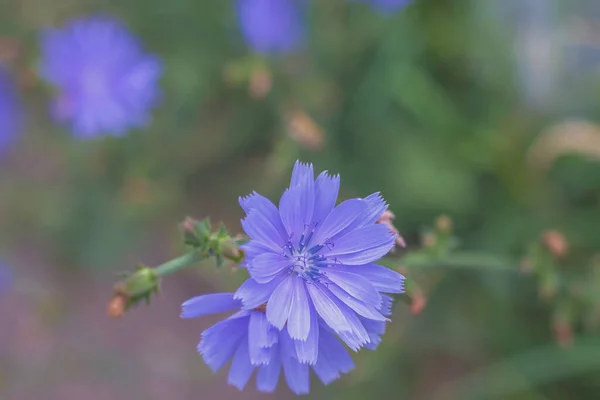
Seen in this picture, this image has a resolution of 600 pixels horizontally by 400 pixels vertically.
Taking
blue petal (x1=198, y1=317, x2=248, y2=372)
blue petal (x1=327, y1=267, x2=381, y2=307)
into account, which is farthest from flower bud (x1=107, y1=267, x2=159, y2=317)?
blue petal (x1=327, y1=267, x2=381, y2=307)

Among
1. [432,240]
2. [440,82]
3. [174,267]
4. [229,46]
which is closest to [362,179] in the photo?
[440,82]

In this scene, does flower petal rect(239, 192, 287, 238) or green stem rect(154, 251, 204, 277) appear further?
green stem rect(154, 251, 204, 277)

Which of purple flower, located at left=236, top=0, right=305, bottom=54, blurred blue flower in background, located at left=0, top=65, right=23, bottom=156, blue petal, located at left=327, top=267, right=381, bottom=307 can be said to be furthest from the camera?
blurred blue flower in background, located at left=0, top=65, right=23, bottom=156

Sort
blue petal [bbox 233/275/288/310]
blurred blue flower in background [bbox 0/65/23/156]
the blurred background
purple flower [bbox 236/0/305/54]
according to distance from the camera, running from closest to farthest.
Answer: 1. blue petal [bbox 233/275/288/310]
2. purple flower [bbox 236/0/305/54]
3. the blurred background
4. blurred blue flower in background [bbox 0/65/23/156]

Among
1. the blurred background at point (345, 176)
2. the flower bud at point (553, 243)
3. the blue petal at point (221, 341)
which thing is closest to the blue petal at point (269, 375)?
the blue petal at point (221, 341)

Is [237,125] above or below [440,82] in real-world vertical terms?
above

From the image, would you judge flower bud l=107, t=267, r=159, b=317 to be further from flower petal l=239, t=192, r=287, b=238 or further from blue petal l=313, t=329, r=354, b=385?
blue petal l=313, t=329, r=354, b=385

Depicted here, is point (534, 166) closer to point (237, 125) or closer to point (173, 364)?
point (237, 125)
